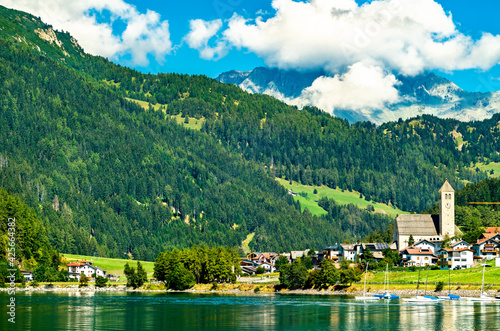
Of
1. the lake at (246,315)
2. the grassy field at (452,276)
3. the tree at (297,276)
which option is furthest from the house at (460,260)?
the lake at (246,315)

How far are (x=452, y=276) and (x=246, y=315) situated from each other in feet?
232

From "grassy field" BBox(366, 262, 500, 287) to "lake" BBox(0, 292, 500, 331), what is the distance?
19.3m

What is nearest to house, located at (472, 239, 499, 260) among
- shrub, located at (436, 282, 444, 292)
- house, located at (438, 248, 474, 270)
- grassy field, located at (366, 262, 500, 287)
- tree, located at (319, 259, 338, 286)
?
house, located at (438, 248, 474, 270)

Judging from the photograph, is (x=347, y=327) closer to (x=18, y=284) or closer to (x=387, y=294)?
(x=387, y=294)

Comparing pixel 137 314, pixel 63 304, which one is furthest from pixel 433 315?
pixel 63 304

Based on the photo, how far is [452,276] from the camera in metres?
171

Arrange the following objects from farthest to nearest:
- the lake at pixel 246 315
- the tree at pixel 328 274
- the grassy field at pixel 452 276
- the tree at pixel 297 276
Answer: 1. the tree at pixel 297 276
2. the tree at pixel 328 274
3. the grassy field at pixel 452 276
4. the lake at pixel 246 315

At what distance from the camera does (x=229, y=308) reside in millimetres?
135500

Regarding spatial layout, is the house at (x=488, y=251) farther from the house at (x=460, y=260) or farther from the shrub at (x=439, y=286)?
the shrub at (x=439, y=286)

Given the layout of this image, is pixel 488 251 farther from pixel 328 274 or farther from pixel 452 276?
pixel 328 274

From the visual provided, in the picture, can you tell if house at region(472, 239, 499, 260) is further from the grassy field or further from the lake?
the lake

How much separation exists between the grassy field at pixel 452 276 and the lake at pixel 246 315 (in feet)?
63.4

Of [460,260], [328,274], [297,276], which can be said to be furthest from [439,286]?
[297,276]

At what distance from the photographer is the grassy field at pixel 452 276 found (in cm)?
16110
